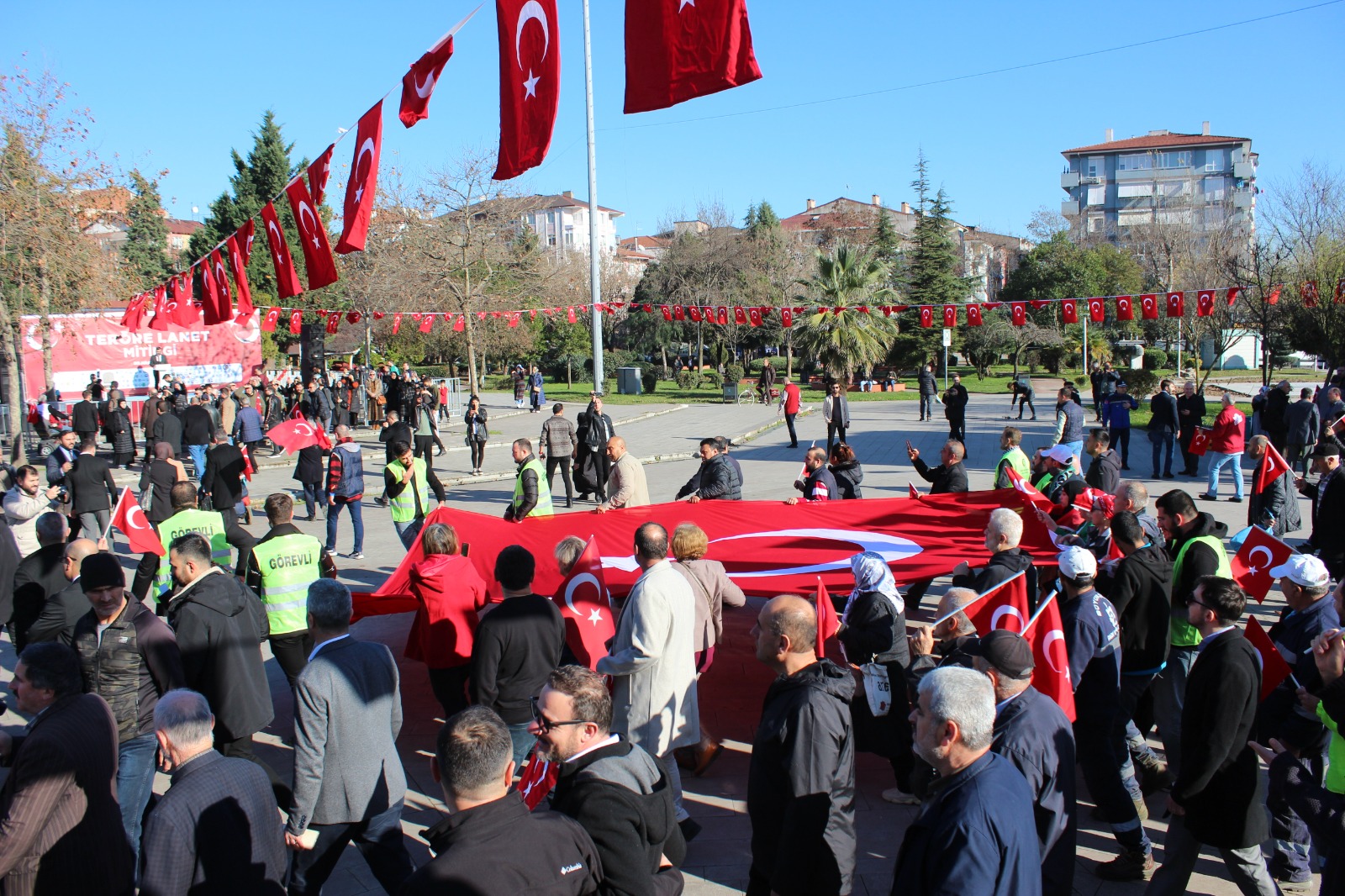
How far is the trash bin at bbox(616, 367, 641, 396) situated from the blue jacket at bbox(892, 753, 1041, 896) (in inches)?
1633

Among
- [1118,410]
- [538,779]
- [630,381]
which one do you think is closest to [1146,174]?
[630,381]

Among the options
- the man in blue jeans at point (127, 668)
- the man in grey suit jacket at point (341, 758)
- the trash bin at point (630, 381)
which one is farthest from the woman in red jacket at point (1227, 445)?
the trash bin at point (630, 381)

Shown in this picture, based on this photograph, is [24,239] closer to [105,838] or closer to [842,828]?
[105,838]

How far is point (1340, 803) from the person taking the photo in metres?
3.80

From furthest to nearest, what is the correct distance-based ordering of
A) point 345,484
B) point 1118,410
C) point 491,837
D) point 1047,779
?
point 1118,410 < point 345,484 < point 1047,779 < point 491,837

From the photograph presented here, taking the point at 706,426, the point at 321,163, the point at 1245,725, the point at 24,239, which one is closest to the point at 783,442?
the point at 706,426

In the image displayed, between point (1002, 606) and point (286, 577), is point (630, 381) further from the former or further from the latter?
point (1002, 606)

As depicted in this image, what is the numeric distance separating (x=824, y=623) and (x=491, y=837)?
3.42m

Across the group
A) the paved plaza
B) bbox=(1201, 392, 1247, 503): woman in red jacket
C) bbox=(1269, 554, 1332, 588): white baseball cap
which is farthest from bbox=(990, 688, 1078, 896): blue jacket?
bbox=(1201, 392, 1247, 503): woman in red jacket

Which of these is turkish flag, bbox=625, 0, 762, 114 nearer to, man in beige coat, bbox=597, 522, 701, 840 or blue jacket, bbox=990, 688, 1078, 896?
man in beige coat, bbox=597, 522, 701, 840

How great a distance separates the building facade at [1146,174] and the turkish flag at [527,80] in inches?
3332

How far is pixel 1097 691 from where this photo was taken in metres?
5.11

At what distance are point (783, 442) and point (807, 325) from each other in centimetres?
1924

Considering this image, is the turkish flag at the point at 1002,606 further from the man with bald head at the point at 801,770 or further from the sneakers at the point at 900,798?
the man with bald head at the point at 801,770
